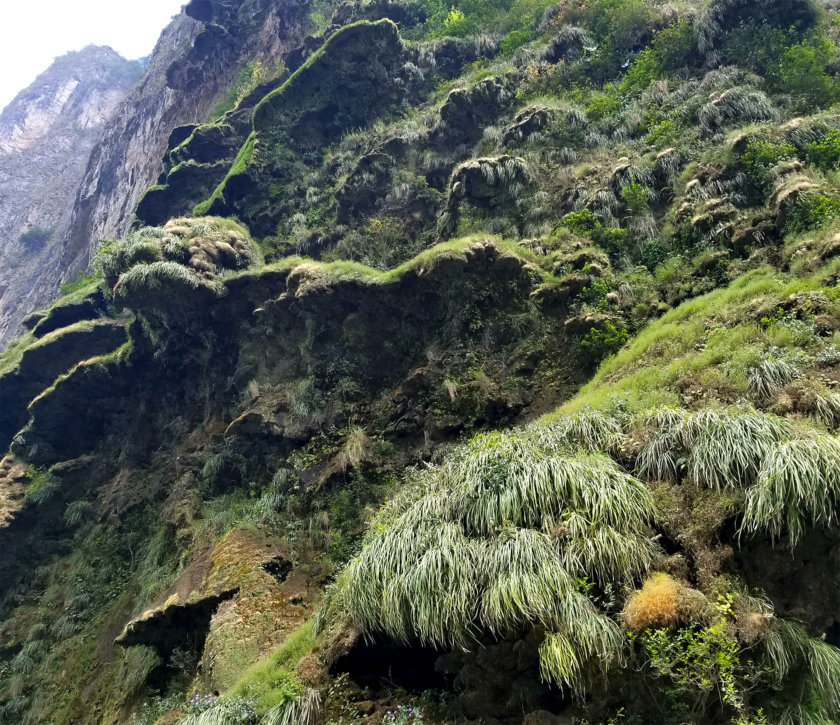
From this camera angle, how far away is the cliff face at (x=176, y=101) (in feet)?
116

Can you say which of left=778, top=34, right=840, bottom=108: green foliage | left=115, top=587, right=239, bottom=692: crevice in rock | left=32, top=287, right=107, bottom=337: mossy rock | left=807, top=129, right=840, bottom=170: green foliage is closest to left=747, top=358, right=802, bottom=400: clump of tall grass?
left=807, top=129, right=840, bottom=170: green foliage

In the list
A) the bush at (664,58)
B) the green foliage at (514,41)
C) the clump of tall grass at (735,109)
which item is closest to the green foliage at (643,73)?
the bush at (664,58)

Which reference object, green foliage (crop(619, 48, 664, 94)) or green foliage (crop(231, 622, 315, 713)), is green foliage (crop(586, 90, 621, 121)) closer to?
green foliage (crop(619, 48, 664, 94))

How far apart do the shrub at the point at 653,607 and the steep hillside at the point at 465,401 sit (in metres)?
0.03

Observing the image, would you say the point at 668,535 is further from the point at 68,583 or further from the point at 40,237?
the point at 40,237

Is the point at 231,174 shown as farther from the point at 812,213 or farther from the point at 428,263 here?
the point at 812,213

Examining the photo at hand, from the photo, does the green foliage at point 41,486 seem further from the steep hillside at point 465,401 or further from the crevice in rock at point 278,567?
the crevice in rock at point 278,567

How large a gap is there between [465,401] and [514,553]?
6567 mm

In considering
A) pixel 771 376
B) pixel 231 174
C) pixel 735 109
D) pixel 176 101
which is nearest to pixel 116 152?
pixel 176 101

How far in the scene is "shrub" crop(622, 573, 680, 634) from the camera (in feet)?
17.9

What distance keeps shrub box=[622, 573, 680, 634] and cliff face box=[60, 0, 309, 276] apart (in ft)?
121

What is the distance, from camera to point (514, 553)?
6.30 meters

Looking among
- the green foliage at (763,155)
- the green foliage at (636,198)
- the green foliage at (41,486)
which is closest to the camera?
the green foliage at (763,155)

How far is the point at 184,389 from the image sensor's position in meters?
18.7
